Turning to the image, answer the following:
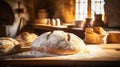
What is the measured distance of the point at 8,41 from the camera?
2.62 m

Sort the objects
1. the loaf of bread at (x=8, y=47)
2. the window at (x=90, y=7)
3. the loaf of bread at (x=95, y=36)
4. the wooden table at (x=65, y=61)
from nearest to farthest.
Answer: the wooden table at (x=65, y=61)
the loaf of bread at (x=8, y=47)
the loaf of bread at (x=95, y=36)
the window at (x=90, y=7)

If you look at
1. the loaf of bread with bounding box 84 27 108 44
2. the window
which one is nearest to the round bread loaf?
the loaf of bread with bounding box 84 27 108 44

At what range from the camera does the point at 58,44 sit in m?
2.51

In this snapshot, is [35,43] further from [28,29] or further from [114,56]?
[28,29]

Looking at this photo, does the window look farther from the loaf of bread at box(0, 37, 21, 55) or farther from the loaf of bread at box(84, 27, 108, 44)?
the loaf of bread at box(0, 37, 21, 55)

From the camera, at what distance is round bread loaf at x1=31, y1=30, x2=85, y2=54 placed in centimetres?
251

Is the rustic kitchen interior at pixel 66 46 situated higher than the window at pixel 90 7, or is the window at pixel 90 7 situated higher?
the window at pixel 90 7

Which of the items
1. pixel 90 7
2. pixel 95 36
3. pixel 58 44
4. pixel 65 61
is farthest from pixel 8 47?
pixel 90 7

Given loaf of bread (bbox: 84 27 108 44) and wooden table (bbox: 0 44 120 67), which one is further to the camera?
loaf of bread (bbox: 84 27 108 44)

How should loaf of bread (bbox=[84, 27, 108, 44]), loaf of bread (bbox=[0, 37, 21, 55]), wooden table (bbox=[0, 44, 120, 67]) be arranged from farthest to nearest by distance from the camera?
loaf of bread (bbox=[84, 27, 108, 44]), loaf of bread (bbox=[0, 37, 21, 55]), wooden table (bbox=[0, 44, 120, 67])

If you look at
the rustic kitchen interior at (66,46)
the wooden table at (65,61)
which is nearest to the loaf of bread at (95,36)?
the rustic kitchen interior at (66,46)

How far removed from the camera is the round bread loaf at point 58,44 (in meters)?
2.51

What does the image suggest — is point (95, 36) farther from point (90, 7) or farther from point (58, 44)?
point (90, 7)

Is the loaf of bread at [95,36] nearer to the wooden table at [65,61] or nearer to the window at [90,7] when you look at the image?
the wooden table at [65,61]
